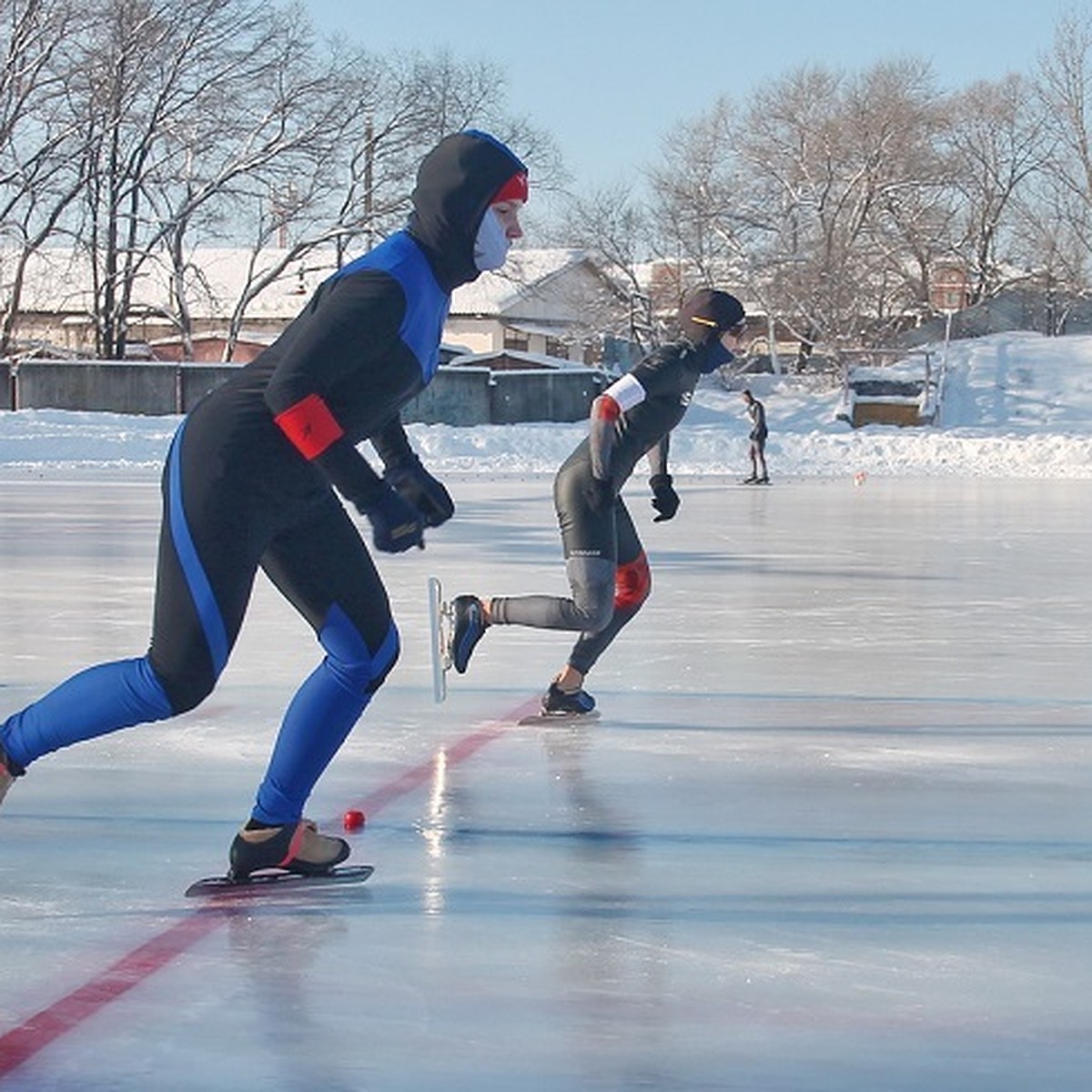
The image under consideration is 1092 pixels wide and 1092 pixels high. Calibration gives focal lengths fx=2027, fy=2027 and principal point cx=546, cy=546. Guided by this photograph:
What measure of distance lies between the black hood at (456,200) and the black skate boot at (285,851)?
3.46ft

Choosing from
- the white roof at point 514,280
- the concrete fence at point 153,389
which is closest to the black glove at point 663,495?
the concrete fence at point 153,389

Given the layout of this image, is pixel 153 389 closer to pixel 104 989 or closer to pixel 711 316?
pixel 711 316

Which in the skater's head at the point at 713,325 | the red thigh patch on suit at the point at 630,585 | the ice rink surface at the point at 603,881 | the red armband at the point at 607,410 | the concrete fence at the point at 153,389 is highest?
the concrete fence at the point at 153,389

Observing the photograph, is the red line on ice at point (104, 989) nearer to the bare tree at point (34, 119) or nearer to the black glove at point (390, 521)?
the black glove at point (390, 521)

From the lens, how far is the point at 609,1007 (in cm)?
294

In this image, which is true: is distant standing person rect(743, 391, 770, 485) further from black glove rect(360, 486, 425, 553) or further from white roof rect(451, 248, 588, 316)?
black glove rect(360, 486, 425, 553)

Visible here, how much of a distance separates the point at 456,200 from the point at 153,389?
3085 cm

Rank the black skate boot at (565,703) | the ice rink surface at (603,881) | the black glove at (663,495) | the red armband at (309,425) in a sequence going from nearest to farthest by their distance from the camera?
1. the ice rink surface at (603,881)
2. the red armband at (309,425)
3. the black skate boot at (565,703)
4. the black glove at (663,495)

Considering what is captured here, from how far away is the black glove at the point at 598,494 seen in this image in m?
5.95

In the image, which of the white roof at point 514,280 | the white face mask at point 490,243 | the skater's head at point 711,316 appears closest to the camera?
→ the white face mask at point 490,243

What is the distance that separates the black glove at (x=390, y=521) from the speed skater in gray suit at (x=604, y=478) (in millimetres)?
2306

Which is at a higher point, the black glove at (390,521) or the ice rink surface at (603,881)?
the black glove at (390,521)

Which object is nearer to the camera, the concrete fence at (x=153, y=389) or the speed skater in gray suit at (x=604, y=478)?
the speed skater in gray suit at (x=604, y=478)

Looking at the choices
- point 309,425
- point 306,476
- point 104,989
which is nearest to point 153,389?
point 306,476
